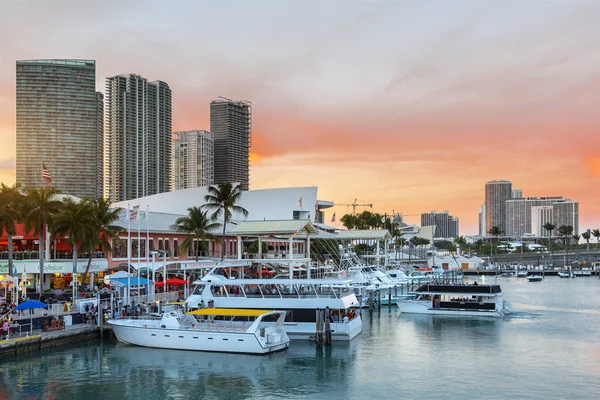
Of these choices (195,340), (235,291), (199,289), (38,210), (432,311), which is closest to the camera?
(195,340)

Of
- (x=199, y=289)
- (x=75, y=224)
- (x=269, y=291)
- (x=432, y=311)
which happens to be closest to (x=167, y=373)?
(x=199, y=289)

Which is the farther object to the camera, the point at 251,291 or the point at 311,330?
the point at 251,291

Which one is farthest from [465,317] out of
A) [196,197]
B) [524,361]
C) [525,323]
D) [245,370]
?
[196,197]

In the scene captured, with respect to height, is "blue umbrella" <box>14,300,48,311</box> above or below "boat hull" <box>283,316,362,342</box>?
above

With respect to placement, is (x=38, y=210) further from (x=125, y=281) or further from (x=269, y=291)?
(x=269, y=291)

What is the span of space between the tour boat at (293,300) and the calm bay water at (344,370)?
169cm

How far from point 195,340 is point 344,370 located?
10586 millimetres

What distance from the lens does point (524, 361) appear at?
40.1 meters

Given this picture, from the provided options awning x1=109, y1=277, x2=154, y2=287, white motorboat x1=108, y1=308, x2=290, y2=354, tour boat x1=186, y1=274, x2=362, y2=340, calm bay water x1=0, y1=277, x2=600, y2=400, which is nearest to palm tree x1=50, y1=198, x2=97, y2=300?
awning x1=109, y1=277, x2=154, y2=287

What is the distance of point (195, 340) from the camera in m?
41.7

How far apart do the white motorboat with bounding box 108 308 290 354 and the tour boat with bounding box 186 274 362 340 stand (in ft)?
10.9

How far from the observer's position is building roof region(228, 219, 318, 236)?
242 feet

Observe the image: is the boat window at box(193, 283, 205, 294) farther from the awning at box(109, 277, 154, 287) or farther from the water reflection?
the water reflection

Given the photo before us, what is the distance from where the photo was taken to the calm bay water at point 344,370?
32438mm
